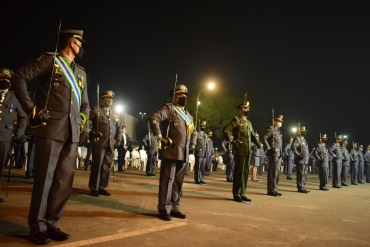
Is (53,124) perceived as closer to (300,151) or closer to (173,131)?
(173,131)

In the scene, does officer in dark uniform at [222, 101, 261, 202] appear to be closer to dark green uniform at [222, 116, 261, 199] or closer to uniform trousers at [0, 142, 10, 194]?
dark green uniform at [222, 116, 261, 199]

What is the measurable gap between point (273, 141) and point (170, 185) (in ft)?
21.7

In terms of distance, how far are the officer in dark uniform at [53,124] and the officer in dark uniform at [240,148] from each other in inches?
216

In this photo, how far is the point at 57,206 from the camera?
429 centimetres

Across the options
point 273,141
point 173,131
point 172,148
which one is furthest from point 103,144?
point 273,141

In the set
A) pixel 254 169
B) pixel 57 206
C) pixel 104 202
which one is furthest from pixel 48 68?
pixel 254 169

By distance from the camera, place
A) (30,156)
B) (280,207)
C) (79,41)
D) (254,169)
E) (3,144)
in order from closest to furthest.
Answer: (79,41), (3,144), (280,207), (30,156), (254,169)

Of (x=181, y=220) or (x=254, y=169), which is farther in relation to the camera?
(x=254, y=169)

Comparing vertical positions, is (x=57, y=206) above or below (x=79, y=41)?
below

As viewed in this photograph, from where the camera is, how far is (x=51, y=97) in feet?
14.0

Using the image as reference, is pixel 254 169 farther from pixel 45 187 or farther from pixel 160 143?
pixel 45 187

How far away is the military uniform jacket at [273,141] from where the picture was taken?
1144cm

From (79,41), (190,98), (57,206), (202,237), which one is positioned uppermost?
(190,98)

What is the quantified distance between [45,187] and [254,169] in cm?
1558
